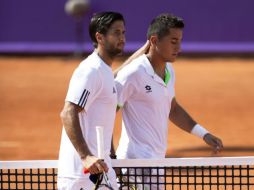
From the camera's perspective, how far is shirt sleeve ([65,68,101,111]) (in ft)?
18.4

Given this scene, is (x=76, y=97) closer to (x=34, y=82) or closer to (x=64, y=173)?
(x=64, y=173)

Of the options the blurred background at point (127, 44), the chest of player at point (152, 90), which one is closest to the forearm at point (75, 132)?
the chest of player at point (152, 90)

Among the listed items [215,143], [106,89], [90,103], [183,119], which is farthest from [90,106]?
[183,119]

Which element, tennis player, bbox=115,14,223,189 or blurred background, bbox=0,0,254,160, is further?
blurred background, bbox=0,0,254,160

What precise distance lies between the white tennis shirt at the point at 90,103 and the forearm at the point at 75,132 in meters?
0.09

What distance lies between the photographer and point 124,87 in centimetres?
662

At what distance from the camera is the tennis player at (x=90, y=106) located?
219 inches

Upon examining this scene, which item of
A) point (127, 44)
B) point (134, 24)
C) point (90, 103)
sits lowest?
point (90, 103)

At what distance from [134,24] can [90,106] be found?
1870 cm

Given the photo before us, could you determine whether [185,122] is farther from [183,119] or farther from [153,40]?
[153,40]

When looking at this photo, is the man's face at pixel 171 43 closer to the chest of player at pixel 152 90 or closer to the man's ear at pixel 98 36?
the chest of player at pixel 152 90

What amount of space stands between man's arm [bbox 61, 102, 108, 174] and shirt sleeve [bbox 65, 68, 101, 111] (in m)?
0.05

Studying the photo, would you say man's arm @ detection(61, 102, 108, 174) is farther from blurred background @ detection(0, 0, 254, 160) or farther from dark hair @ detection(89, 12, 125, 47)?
blurred background @ detection(0, 0, 254, 160)

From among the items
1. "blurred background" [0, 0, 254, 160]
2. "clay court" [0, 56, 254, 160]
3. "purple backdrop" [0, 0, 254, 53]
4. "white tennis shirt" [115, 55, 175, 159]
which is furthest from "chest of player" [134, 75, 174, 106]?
"purple backdrop" [0, 0, 254, 53]
